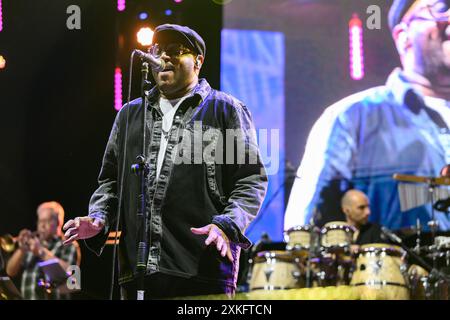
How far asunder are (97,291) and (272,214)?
1.38m

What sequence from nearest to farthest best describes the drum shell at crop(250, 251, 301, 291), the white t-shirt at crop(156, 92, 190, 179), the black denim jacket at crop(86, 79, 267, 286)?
the black denim jacket at crop(86, 79, 267, 286), the white t-shirt at crop(156, 92, 190, 179), the drum shell at crop(250, 251, 301, 291)

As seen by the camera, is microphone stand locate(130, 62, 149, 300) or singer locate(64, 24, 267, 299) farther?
singer locate(64, 24, 267, 299)

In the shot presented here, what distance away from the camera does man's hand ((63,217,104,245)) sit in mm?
3748

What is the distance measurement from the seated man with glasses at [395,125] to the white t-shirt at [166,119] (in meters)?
2.03

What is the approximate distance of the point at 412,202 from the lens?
6.06 meters

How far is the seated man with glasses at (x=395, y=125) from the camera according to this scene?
590 cm

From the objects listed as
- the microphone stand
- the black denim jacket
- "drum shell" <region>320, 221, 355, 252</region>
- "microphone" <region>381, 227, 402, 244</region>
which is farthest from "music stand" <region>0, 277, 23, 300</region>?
"microphone" <region>381, 227, 402, 244</region>

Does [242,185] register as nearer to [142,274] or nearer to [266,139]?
[142,274]

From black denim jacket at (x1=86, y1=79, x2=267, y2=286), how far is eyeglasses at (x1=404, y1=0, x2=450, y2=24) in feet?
8.00

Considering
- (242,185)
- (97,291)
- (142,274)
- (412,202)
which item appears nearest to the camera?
(142,274)

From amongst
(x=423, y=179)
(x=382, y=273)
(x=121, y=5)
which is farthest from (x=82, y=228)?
(x=423, y=179)

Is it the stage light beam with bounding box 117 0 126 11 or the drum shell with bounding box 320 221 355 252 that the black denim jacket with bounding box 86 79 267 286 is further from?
the drum shell with bounding box 320 221 355 252

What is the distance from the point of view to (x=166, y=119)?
4.04m

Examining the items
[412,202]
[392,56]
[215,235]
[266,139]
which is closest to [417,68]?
[392,56]
